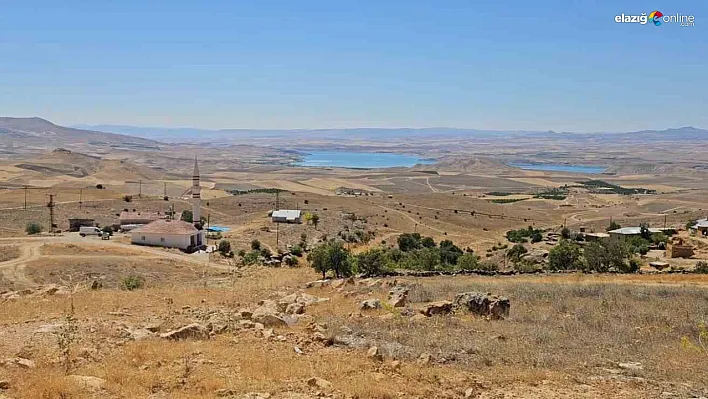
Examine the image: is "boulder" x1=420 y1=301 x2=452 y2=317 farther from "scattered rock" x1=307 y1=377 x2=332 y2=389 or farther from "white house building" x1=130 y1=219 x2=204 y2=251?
"white house building" x1=130 y1=219 x2=204 y2=251

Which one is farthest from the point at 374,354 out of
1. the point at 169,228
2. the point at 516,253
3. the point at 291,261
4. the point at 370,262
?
the point at 169,228

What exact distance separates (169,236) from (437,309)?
125 ft

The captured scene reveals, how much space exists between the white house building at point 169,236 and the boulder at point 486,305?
36333 mm

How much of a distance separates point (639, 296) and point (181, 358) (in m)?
13.8

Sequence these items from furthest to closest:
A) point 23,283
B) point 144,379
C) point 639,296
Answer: point 23,283, point 639,296, point 144,379

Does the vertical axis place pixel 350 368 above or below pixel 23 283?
above

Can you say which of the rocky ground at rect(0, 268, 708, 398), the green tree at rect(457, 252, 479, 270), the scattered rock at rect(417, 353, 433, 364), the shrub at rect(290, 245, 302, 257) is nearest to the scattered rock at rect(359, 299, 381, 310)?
the rocky ground at rect(0, 268, 708, 398)

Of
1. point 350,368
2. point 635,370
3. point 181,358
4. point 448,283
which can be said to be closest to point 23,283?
point 448,283

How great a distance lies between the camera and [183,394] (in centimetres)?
934

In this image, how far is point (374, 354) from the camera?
11344 mm

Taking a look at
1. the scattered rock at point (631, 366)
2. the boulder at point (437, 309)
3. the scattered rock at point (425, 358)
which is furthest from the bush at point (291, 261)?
the scattered rock at point (631, 366)

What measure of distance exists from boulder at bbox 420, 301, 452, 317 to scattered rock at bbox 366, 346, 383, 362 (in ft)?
13.6

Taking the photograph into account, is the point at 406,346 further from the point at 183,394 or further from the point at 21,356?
the point at 21,356

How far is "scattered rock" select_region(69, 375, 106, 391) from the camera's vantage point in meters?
9.28
